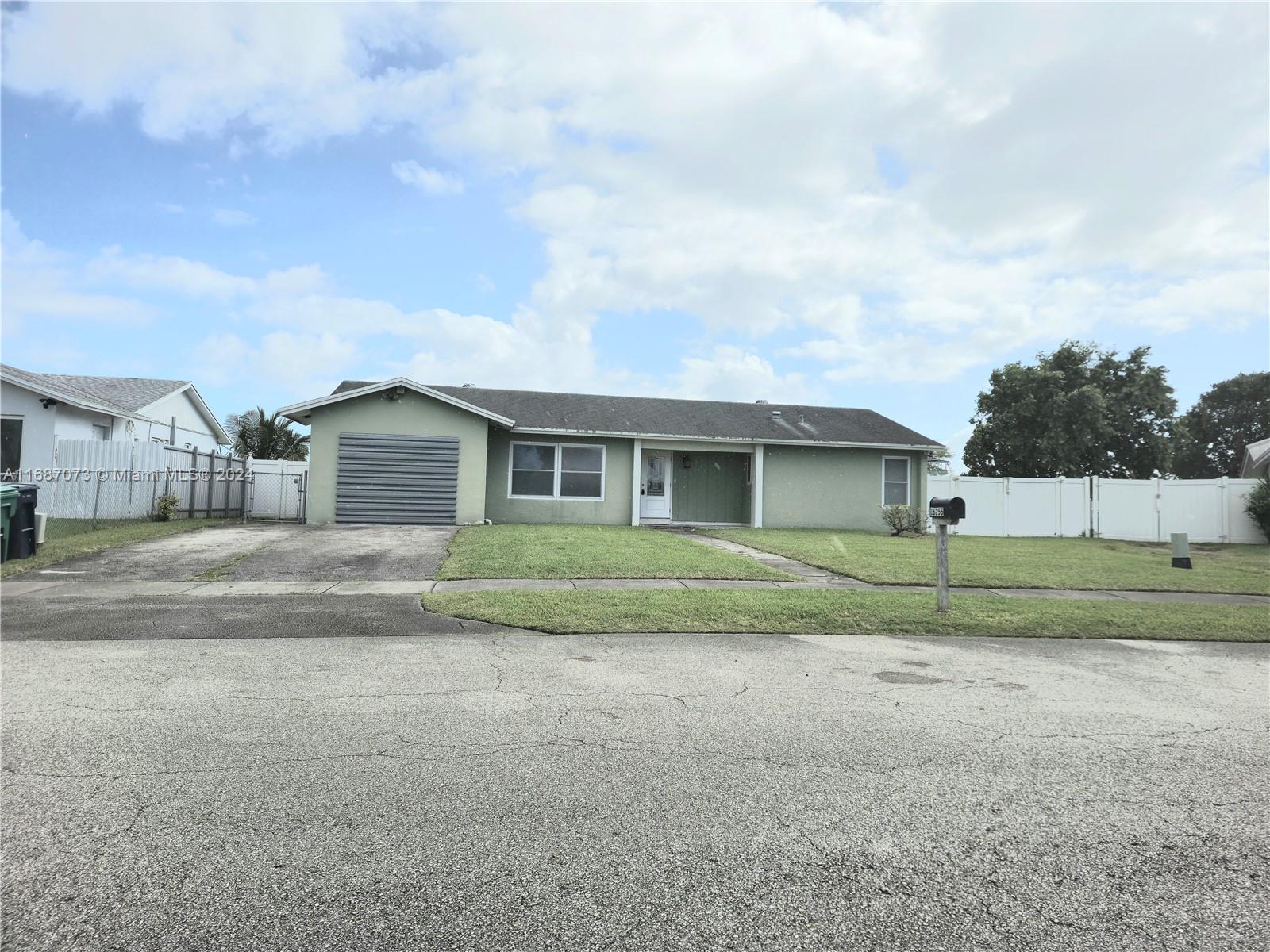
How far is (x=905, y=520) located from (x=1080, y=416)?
18.9 metres

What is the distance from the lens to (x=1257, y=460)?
23609 millimetres

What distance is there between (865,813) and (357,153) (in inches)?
609

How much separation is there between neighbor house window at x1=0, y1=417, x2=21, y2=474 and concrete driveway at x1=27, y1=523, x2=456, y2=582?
22.3ft

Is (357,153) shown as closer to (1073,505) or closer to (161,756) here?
(161,756)

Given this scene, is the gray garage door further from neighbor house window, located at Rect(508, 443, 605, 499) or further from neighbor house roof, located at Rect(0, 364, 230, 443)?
neighbor house roof, located at Rect(0, 364, 230, 443)

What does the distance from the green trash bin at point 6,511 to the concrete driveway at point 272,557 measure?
3.29 ft

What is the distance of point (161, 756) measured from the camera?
3.60 meters

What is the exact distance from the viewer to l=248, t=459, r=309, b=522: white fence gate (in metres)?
21.9

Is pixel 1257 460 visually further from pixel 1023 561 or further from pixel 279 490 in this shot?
pixel 279 490

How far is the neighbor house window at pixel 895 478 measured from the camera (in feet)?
73.3

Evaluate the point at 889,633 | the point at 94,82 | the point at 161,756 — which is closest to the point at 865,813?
the point at 161,756

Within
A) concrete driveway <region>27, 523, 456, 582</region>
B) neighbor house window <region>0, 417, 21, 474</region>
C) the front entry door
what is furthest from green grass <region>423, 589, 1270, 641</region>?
neighbor house window <region>0, 417, 21, 474</region>

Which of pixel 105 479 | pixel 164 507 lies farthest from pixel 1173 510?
pixel 105 479

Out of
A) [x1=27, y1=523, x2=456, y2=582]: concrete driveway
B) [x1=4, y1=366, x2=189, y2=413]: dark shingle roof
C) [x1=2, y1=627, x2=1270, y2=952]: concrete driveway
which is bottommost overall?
[x1=2, y1=627, x2=1270, y2=952]: concrete driveway
